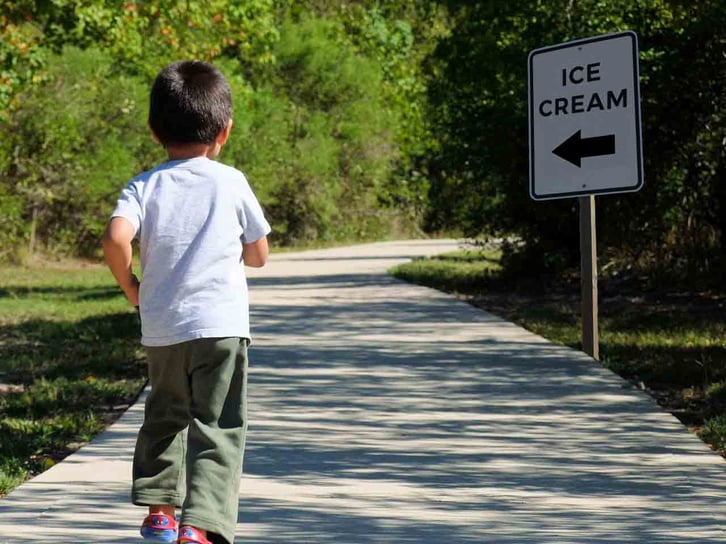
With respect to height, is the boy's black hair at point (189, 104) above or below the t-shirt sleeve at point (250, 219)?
above

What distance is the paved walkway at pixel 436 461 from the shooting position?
5129mm

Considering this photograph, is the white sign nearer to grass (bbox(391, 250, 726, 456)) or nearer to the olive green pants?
grass (bbox(391, 250, 726, 456))

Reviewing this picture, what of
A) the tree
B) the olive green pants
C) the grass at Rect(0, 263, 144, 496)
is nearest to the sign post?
the grass at Rect(0, 263, 144, 496)

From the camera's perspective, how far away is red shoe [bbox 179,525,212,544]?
436cm

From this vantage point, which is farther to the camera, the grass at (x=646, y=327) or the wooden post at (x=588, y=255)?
the wooden post at (x=588, y=255)

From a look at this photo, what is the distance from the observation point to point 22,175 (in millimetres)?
24266

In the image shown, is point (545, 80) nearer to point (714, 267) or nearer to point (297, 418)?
point (297, 418)

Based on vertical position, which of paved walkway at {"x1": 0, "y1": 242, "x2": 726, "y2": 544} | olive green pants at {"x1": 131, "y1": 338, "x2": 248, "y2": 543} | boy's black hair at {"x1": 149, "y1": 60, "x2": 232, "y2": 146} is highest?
boy's black hair at {"x1": 149, "y1": 60, "x2": 232, "y2": 146}

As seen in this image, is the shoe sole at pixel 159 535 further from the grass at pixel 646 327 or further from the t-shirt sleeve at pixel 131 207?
the grass at pixel 646 327

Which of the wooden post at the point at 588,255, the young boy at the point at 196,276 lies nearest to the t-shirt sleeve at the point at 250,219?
the young boy at the point at 196,276

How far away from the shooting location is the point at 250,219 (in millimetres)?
4531

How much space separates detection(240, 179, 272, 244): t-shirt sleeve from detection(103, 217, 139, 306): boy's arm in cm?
38

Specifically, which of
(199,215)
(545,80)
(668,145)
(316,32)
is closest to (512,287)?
(668,145)

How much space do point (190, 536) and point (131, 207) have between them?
3.61ft
